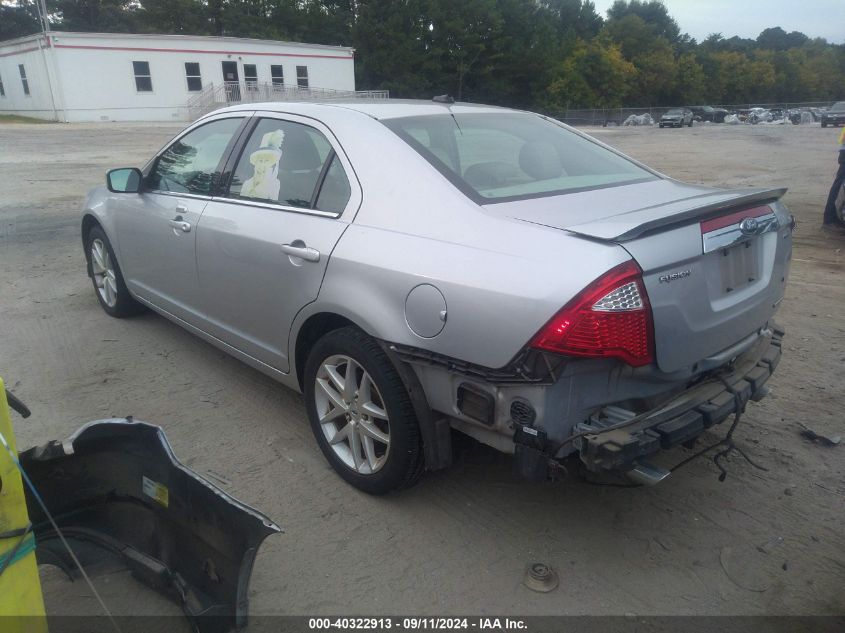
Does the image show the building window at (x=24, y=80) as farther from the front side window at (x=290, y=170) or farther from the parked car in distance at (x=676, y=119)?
the front side window at (x=290, y=170)

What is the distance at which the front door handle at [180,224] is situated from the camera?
13.0 feet

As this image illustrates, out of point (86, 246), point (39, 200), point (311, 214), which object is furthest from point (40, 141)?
point (311, 214)

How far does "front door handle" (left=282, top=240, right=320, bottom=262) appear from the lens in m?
3.03

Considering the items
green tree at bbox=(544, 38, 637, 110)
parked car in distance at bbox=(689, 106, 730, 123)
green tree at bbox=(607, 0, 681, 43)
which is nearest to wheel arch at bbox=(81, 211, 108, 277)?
green tree at bbox=(544, 38, 637, 110)

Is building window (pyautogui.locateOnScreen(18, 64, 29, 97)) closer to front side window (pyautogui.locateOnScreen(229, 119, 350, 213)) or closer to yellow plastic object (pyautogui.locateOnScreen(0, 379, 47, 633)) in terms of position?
front side window (pyautogui.locateOnScreen(229, 119, 350, 213))

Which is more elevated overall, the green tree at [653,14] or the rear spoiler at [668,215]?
the green tree at [653,14]

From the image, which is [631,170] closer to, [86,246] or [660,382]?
[660,382]

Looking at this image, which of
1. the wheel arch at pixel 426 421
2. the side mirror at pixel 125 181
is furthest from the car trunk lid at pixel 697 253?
the side mirror at pixel 125 181

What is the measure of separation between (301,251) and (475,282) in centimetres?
104

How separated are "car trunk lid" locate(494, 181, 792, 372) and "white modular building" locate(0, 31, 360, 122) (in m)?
30.1

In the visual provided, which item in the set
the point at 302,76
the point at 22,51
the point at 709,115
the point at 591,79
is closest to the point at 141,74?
the point at 22,51

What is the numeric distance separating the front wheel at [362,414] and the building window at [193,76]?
3669 cm

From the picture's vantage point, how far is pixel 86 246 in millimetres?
5641

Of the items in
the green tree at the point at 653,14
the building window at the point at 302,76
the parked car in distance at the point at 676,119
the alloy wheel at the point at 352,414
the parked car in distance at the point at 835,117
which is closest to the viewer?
the alloy wheel at the point at 352,414
